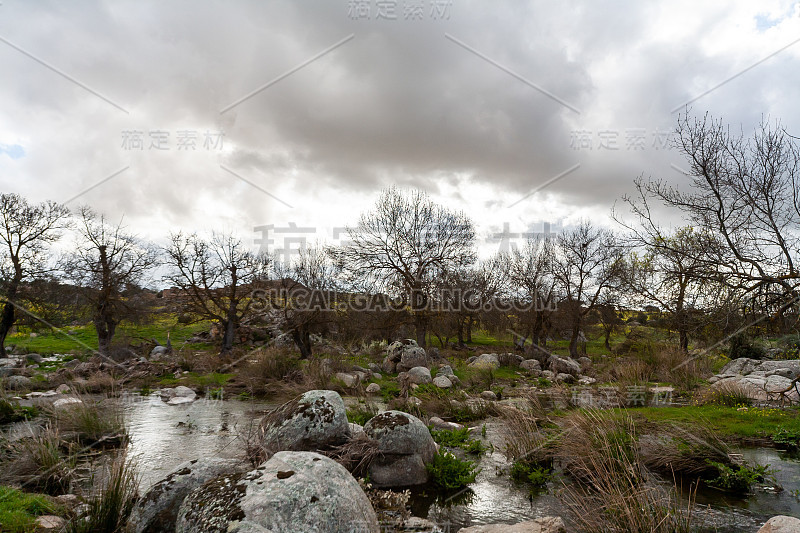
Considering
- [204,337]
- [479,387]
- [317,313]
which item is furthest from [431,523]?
[204,337]

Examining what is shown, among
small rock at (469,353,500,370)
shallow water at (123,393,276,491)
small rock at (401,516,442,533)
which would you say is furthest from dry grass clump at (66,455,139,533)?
small rock at (469,353,500,370)

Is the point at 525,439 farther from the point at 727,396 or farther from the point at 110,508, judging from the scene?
the point at 727,396

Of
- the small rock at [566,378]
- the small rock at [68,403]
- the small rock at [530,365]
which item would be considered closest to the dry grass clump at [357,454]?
the small rock at [68,403]

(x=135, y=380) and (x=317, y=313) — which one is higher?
(x=317, y=313)

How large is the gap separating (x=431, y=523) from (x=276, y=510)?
2937 mm

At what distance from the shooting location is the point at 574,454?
320 inches

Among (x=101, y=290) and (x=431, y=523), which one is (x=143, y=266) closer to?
(x=101, y=290)

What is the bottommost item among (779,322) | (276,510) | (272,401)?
(272,401)

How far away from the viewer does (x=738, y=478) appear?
7.38 metres

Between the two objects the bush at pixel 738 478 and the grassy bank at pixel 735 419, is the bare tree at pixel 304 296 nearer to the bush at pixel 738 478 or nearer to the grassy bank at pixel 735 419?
the grassy bank at pixel 735 419

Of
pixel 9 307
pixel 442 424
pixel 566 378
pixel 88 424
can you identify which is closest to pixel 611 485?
pixel 442 424

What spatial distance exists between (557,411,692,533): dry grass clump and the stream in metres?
0.52

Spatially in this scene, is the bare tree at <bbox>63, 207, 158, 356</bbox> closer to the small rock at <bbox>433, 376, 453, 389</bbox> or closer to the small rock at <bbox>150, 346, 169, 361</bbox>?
the small rock at <bbox>150, 346, 169, 361</bbox>

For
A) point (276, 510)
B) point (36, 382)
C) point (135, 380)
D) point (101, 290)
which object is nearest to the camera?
point (276, 510)
